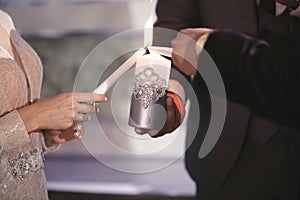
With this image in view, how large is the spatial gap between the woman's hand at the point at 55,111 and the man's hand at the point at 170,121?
0.11 meters

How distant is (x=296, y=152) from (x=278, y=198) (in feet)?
0.31

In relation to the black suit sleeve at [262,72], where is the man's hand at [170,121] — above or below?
below

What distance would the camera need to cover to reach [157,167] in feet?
3.32

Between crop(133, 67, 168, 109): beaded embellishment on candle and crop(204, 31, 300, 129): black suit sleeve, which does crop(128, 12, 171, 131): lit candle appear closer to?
crop(133, 67, 168, 109): beaded embellishment on candle

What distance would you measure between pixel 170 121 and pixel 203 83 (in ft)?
0.35

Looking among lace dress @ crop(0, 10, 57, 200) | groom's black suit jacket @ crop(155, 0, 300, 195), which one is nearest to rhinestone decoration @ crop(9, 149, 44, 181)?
lace dress @ crop(0, 10, 57, 200)

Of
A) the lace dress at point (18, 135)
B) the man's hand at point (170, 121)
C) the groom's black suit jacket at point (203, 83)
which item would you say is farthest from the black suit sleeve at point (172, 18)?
the lace dress at point (18, 135)

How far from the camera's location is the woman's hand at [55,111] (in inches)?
32.7

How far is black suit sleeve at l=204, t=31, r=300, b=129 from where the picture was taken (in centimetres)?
90

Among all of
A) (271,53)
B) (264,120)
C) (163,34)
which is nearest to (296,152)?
(264,120)

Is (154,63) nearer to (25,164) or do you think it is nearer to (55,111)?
(55,111)

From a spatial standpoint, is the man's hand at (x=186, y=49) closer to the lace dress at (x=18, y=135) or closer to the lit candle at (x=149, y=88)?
the lit candle at (x=149, y=88)

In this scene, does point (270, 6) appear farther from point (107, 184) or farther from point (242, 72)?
point (107, 184)

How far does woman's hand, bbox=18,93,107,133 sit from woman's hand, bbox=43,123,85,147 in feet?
0.15
